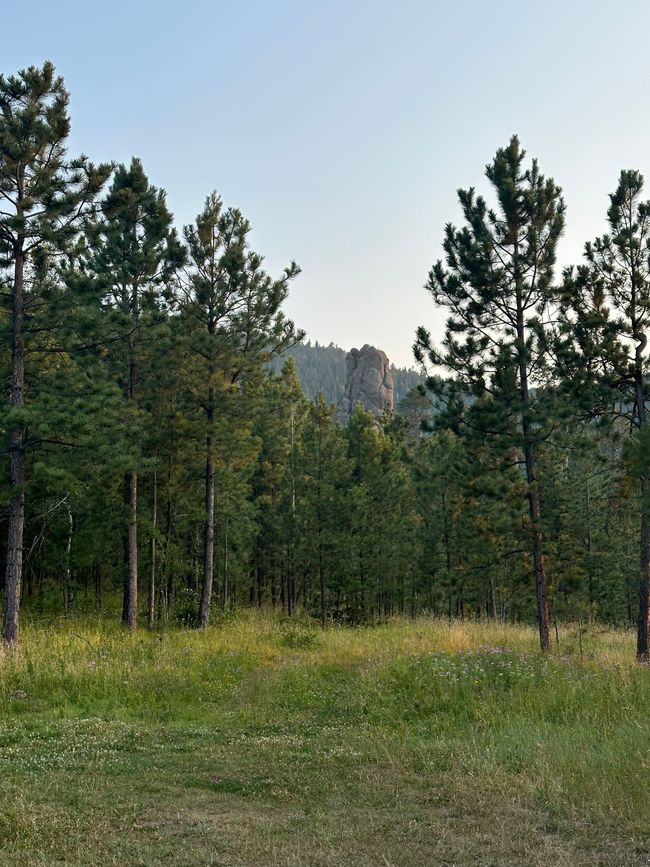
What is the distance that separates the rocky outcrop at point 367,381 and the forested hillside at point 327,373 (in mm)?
36121

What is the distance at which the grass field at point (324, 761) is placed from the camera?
4.62 m

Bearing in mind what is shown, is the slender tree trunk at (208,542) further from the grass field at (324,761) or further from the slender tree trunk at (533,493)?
the slender tree trunk at (533,493)

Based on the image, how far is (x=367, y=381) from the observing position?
101375mm

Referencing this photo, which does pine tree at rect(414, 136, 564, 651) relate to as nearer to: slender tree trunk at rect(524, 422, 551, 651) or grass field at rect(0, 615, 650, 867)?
slender tree trunk at rect(524, 422, 551, 651)

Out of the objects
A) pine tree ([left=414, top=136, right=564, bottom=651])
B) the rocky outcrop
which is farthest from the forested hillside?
pine tree ([left=414, top=136, right=564, bottom=651])

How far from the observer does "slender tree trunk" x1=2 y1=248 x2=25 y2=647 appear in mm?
14422

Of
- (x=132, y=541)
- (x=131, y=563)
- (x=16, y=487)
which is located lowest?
(x=131, y=563)

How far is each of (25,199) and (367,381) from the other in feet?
287

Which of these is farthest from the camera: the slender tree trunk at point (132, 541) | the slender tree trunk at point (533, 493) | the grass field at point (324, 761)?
the slender tree trunk at point (132, 541)

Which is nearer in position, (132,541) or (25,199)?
(25,199)

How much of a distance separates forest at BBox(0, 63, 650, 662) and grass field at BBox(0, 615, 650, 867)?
4.07m

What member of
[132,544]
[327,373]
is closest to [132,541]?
[132,544]

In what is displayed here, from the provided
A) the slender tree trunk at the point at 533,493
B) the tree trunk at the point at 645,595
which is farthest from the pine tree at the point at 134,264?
the tree trunk at the point at 645,595

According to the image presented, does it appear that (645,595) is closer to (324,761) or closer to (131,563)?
(324,761)
